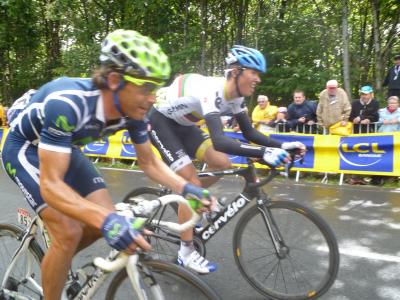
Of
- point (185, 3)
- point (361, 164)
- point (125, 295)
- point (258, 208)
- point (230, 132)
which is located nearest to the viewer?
point (125, 295)

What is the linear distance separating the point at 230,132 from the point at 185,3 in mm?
8326

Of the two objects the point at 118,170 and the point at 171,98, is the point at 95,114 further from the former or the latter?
the point at 118,170

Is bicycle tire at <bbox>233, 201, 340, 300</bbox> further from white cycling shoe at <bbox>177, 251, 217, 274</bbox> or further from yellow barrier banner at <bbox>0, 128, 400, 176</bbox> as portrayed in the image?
yellow barrier banner at <bbox>0, 128, 400, 176</bbox>

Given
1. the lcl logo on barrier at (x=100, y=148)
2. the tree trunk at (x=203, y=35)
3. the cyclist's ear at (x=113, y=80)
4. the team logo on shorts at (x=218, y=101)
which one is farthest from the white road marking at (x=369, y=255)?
the tree trunk at (x=203, y=35)

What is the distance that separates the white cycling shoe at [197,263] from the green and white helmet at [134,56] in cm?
184

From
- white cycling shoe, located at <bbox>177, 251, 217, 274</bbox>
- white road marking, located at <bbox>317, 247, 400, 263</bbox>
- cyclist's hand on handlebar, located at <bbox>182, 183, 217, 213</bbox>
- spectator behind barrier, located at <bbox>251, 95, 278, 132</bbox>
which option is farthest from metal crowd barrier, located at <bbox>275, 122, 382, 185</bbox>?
cyclist's hand on handlebar, located at <bbox>182, 183, 217, 213</bbox>

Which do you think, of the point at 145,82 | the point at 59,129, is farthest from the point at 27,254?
the point at 145,82

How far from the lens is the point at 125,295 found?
215 cm

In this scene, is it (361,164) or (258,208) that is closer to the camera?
(258,208)

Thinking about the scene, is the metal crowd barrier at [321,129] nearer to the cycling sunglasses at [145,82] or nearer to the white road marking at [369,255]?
the white road marking at [369,255]

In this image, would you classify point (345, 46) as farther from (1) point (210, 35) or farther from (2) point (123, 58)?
(2) point (123, 58)

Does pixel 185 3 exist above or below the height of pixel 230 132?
above

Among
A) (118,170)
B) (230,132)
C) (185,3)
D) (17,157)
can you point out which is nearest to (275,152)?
(17,157)

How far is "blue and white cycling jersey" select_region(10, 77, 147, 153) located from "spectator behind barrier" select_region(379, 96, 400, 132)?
21.8 ft
